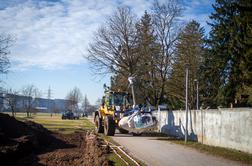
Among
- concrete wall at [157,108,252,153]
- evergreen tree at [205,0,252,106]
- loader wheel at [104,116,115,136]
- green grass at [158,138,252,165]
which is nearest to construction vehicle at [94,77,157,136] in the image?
loader wheel at [104,116,115,136]

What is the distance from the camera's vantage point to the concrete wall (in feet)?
A: 52.0

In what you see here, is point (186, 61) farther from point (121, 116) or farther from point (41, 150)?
point (41, 150)

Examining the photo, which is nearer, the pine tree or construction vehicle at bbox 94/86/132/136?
construction vehicle at bbox 94/86/132/136

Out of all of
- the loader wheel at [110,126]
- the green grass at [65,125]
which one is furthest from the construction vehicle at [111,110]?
the green grass at [65,125]

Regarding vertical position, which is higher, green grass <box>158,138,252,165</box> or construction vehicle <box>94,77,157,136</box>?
construction vehicle <box>94,77,157,136</box>

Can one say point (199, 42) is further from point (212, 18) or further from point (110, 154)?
point (110, 154)

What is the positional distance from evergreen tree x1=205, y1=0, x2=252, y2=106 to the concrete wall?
12638 millimetres

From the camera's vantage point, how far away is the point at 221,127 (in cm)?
1802

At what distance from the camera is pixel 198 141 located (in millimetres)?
21062

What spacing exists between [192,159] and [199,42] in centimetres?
3396

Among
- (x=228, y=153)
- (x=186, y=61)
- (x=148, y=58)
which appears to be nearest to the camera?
(x=228, y=153)

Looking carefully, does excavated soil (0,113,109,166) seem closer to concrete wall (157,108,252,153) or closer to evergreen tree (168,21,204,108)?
concrete wall (157,108,252,153)

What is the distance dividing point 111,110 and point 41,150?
A: 32.8ft

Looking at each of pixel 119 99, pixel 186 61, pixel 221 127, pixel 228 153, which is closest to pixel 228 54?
pixel 186 61
